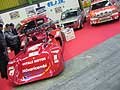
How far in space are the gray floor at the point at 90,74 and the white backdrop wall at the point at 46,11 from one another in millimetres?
8690

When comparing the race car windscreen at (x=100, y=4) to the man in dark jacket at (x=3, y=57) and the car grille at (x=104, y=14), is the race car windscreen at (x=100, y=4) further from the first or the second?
the man in dark jacket at (x=3, y=57)

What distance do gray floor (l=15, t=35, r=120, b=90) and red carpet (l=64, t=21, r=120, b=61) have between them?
0.95 meters

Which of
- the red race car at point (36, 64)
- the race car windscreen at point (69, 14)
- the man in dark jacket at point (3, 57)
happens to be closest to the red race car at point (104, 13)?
the race car windscreen at point (69, 14)

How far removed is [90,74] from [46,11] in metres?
11.1

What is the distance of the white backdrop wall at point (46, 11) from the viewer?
1947 cm

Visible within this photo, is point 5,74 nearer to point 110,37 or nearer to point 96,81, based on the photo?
point 96,81

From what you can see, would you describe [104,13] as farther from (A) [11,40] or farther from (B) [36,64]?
(B) [36,64]

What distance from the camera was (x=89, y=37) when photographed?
1420 cm

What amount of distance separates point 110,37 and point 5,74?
484cm

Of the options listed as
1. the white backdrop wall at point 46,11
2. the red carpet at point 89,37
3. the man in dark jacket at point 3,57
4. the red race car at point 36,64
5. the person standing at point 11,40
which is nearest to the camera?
the red race car at point 36,64

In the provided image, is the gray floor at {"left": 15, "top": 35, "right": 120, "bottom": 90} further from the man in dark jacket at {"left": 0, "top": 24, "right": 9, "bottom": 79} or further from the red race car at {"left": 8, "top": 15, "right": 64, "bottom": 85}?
the man in dark jacket at {"left": 0, "top": 24, "right": 9, "bottom": 79}

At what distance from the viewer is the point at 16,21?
1948 cm

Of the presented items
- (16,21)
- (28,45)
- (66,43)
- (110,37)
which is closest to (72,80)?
(28,45)

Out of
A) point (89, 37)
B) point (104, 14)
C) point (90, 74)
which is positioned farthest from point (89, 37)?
point (90, 74)
